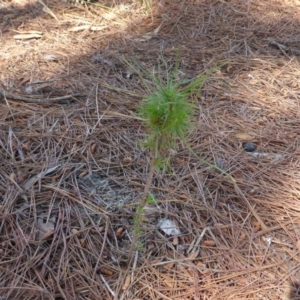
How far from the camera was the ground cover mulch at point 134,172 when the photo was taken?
1.30 metres

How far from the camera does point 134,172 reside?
1.59m

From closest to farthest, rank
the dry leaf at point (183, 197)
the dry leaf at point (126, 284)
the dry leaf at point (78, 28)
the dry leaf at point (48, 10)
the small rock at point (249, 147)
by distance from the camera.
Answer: the dry leaf at point (126, 284) < the dry leaf at point (183, 197) < the small rock at point (249, 147) < the dry leaf at point (78, 28) < the dry leaf at point (48, 10)

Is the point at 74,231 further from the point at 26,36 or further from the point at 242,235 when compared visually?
the point at 26,36

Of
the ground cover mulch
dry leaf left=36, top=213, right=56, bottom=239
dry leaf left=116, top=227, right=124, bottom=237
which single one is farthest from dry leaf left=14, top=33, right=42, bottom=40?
dry leaf left=116, top=227, right=124, bottom=237

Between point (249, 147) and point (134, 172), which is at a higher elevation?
point (134, 172)

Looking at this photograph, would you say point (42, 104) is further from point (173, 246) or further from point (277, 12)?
point (277, 12)

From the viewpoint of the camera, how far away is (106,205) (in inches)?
57.6

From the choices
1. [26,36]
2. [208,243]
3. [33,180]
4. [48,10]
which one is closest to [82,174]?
[33,180]

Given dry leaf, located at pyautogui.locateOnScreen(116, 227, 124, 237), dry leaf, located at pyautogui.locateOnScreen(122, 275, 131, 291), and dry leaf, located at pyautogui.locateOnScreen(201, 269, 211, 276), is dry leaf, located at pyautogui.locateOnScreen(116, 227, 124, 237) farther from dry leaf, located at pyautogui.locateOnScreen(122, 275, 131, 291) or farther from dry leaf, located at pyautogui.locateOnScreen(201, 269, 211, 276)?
dry leaf, located at pyautogui.locateOnScreen(201, 269, 211, 276)

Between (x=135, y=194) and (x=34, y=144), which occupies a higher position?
(x=34, y=144)

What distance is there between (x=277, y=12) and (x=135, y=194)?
2053 mm

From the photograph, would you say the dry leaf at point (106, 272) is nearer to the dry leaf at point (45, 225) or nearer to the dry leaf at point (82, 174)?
the dry leaf at point (45, 225)

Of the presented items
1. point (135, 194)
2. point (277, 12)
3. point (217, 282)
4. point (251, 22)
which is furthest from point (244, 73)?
point (217, 282)

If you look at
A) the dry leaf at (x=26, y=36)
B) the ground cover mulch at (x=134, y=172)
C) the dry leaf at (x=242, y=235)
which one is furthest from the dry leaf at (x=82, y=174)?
the dry leaf at (x=26, y=36)
